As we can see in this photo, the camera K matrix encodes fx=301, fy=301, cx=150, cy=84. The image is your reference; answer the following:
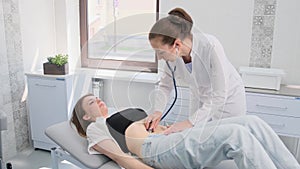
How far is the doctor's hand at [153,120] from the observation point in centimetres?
164

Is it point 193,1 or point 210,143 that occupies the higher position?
point 193,1

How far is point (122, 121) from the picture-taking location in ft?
5.32

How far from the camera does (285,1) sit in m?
2.25

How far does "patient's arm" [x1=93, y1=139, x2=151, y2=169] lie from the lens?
142 cm

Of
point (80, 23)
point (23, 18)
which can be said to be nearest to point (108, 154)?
point (23, 18)

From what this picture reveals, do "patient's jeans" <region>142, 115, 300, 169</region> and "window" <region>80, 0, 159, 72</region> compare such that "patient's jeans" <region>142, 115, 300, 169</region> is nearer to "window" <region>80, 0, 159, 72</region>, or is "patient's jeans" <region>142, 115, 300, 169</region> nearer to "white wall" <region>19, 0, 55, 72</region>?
"window" <region>80, 0, 159, 72</region>

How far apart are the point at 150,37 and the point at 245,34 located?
1.21 m

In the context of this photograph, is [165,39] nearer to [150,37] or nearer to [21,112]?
[150,37]

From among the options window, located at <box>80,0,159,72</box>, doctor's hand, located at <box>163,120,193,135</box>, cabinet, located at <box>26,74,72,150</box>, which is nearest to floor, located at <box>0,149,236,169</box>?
cabinet, located at <box>26,74,72,150</box>

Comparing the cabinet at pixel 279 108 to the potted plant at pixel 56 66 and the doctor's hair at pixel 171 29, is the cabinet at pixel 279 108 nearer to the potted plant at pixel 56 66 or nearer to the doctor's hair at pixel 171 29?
the doctor's hair at pixel 171 29

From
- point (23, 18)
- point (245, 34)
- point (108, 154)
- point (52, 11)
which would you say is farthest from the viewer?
point (52, 11)

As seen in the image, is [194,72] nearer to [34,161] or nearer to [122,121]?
[122,121]

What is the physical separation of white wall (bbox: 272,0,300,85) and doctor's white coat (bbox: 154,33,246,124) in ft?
2.55

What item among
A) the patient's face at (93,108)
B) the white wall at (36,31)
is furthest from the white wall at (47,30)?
the patient's face at (93,108)
